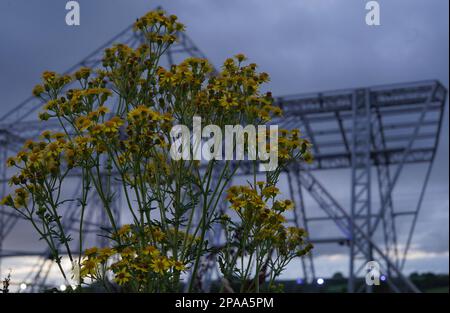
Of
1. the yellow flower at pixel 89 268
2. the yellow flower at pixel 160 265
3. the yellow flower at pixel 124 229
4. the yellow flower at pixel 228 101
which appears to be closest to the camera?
the yellow flower at pixel 160 265

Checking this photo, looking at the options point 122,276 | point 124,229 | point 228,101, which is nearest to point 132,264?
point 122,276

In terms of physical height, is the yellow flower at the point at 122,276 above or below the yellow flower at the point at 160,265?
below

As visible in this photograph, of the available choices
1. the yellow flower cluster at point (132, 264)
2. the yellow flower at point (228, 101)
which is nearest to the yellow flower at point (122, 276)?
the yellow flower cluster at point (132, 264)

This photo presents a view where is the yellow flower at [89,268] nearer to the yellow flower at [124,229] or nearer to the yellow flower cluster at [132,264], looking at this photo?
the yellow flower cluster at [132,264]

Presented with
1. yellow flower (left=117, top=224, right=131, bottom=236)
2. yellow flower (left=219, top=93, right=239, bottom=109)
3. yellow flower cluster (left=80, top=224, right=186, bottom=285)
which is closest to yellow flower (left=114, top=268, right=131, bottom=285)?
yellow flower cluster (left=80, top=224, right=186, bottom=285)

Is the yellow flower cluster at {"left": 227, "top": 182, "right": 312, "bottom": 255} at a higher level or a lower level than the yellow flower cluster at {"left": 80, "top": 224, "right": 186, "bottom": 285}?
higher

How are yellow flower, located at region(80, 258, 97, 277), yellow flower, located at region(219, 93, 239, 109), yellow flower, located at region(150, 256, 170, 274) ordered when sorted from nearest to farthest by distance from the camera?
yellow flower, located at region(150, 256, 170, 274) → yellow flower, located at region(80, 258, 97, 277) → yellow flower, located at region(219, 93, 239, 109)

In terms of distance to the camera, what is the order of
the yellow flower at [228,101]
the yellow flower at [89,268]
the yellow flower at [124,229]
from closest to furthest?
the yellow flower at [89,268]
the yellow flower at [228,101]
the yellow flower at [124,229]

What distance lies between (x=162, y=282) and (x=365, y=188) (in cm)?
1552

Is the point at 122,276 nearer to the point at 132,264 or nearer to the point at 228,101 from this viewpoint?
the point at 132,264

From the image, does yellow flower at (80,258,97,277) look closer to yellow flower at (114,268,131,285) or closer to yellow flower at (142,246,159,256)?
yellow flower at (114,268,131,285)

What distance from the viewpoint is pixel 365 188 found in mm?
19656

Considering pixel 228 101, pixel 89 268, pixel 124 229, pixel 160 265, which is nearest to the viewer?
pixel 160 265
